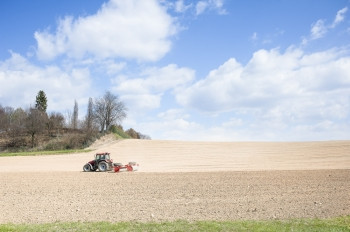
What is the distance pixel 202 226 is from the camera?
1170cm

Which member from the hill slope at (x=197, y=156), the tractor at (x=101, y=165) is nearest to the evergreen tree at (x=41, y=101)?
the hill slope at (x=197, y=156)

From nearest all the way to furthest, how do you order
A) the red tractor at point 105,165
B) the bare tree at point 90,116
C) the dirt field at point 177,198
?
the dirt field at point 177,198 < the red tractor at point 105,165 < the bare tree at point 90,116

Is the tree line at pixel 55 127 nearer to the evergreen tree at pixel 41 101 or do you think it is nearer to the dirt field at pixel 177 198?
the evergreen tree at pixel 41 101

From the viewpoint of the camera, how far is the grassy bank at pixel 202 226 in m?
11.4

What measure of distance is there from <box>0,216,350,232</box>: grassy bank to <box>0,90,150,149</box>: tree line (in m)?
49.3

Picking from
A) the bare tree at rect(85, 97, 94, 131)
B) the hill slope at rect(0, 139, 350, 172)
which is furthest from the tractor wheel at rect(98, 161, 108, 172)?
the bare tree at rect(85, 97, 94, 131)

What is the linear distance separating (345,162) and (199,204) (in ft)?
79.3

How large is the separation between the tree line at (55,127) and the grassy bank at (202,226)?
162 feet

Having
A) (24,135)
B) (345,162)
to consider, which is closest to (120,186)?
(345,162)

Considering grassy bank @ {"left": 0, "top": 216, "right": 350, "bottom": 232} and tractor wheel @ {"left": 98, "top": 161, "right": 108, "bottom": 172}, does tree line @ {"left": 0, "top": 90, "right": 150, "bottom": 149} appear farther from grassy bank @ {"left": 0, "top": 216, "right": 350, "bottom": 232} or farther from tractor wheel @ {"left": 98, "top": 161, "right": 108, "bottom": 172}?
grassy bank @ {"left": 0, "top": 216, "right": 350, "bottom": 232}

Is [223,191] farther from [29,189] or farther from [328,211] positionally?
[29,189]

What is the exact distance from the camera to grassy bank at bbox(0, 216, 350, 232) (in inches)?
451

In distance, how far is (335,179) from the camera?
73.7ft

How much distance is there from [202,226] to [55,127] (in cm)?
7048
